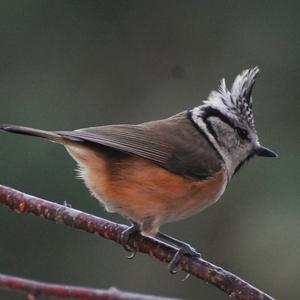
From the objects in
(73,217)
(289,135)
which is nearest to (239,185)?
(289,135)

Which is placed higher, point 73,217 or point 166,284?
point 73,217

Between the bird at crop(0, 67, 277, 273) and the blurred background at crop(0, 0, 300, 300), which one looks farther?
the blurred background at crop(0, 0, 300, 300)

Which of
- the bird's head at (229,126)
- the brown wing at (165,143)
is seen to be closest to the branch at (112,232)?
the brown wing at (165,143)

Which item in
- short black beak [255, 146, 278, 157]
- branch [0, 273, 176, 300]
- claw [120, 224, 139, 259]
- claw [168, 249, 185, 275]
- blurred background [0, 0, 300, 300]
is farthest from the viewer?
blurred background [0, 0, 300, 300]

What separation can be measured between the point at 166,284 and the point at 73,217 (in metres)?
3.77

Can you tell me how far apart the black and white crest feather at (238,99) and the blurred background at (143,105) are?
75.9 inches

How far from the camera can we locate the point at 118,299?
157 centimetres

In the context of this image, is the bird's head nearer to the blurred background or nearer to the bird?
the bird

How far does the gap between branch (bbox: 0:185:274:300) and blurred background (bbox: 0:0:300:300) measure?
2.49 metres

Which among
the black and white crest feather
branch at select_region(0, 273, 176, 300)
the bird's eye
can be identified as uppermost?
the black and white crest feather

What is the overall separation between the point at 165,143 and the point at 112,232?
662 mm

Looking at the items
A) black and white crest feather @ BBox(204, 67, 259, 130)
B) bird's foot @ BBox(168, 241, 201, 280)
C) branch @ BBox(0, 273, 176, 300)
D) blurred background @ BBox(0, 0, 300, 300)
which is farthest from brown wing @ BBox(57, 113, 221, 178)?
blurred background @ BBox(0, 0, 300, 300)

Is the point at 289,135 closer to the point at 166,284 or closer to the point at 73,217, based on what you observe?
the point at 166,284

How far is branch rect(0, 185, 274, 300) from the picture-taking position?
8.89 ft
